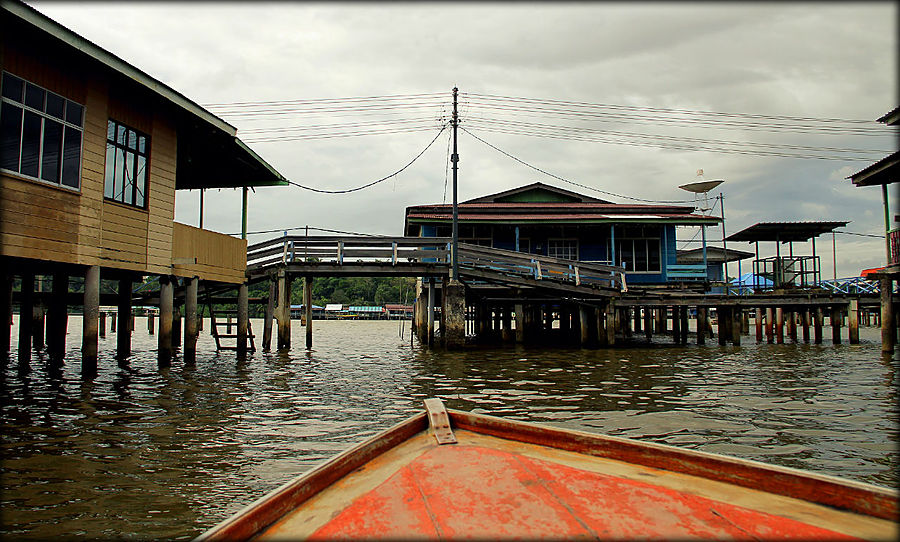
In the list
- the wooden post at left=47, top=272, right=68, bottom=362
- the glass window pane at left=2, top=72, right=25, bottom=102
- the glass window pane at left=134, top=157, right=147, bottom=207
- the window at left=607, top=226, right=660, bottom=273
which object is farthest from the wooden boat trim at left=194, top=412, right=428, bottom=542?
the window at left=607, top=226, right=660, bottom=273

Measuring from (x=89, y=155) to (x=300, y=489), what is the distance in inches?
414

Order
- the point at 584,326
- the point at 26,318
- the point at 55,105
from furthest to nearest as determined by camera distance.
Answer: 1. the point at 584,326
2. the point at 26,318
3. the point at 55,105

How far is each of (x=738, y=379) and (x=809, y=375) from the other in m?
2.22

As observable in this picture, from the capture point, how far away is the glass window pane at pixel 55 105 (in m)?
10.3

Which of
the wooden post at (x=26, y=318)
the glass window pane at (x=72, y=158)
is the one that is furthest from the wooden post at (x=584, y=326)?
the wooden post at (x=26, y=318)

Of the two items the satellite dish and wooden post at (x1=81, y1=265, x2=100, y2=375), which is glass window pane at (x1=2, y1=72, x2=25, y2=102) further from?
the satellite dish

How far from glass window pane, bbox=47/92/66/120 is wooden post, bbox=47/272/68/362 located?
20.8 feet

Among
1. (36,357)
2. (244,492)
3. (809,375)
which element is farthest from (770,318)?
(36,357)

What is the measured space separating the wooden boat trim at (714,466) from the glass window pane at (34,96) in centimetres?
978

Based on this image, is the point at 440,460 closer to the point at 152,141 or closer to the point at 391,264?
the point at 152,141

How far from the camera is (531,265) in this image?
70.9ft

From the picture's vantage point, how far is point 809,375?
45.3 ft

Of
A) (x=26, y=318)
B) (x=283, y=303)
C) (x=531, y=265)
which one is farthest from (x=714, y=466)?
(x=26, y=318)

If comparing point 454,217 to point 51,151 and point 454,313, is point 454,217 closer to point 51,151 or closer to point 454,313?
point 454,313
